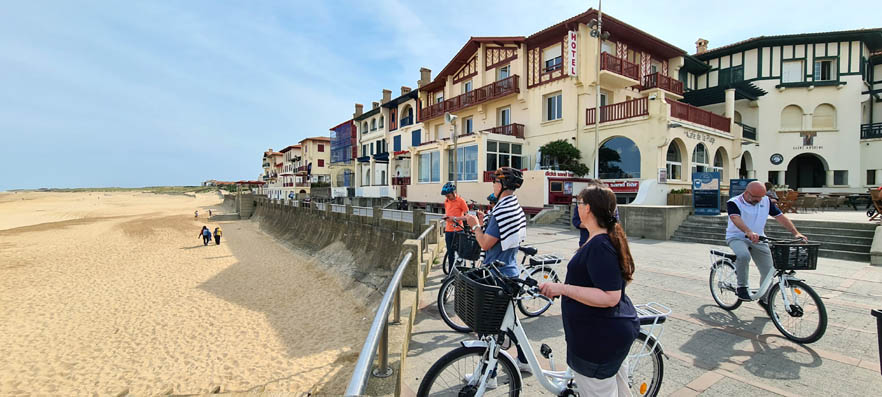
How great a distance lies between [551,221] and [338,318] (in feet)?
33.7

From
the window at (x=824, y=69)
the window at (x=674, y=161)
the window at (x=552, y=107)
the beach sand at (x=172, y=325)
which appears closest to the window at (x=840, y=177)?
the window at (x=824, y=69)

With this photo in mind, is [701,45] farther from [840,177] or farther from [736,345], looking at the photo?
[736,345]

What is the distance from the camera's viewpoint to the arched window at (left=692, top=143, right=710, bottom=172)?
19.3 m

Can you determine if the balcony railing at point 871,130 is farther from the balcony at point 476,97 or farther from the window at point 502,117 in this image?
the window at point 502,117

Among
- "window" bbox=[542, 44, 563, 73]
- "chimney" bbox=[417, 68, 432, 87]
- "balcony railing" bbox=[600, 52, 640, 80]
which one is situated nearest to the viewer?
"balcony railing" bbox=[600, 52, 640, 80]

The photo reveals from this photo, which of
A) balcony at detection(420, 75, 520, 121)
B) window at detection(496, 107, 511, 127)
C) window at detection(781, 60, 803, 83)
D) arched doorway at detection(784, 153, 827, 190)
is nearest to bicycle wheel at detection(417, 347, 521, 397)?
balcony at detection(420, 75, 520, 121)

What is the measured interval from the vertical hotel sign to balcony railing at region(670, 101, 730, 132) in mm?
5110

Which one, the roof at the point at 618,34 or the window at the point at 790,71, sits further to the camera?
the window at the point at 790,71

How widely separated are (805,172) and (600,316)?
3401 centimetres

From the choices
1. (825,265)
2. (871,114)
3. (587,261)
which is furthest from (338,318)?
(871,114)

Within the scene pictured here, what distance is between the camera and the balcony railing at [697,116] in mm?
17927

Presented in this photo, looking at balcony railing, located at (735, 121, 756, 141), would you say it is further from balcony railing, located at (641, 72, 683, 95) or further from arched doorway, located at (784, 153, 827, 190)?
balcony railing, located at (641, 72, 683, 95)

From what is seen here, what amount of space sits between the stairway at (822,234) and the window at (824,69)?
2048 cm

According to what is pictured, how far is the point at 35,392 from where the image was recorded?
689 cm
